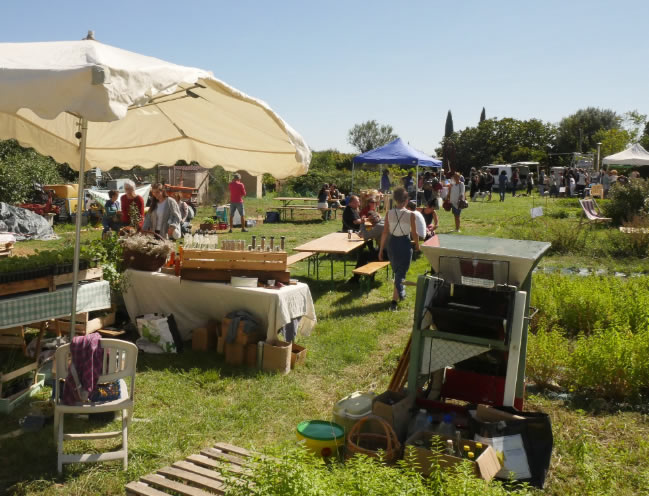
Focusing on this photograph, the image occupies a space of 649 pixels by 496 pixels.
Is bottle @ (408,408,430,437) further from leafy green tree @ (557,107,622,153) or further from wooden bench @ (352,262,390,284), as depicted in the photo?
leafy green tree @ (557,107,622,153)

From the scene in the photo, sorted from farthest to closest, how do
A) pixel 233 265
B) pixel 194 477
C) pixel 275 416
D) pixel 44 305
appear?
pixel 233 265
pixel 44 305
pixel 275 416
pixel 194 477

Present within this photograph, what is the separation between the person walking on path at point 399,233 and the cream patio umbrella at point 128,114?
2018 mm

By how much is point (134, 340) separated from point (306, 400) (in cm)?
252

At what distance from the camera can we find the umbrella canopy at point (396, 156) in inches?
741

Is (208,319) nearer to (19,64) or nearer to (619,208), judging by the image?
(19,64)

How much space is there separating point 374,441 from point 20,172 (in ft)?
67.8

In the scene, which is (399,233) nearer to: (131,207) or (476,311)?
(476,311)

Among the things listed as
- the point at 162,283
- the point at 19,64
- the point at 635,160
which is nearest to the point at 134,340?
the point at 162,283

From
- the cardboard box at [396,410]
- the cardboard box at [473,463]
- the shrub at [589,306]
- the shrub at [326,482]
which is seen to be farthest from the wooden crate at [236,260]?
the shrub at [326,482]

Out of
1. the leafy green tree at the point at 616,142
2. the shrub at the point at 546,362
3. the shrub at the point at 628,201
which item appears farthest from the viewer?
the leafy green tree at the point at 616,142

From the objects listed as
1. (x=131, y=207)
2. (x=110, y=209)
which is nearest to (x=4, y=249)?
(x=131, y=207)

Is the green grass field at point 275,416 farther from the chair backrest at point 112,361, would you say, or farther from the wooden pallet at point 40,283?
the wooden pallet at point 40,283

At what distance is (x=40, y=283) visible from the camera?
5.05m

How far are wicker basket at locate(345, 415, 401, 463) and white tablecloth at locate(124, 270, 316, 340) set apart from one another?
214 centimetres
